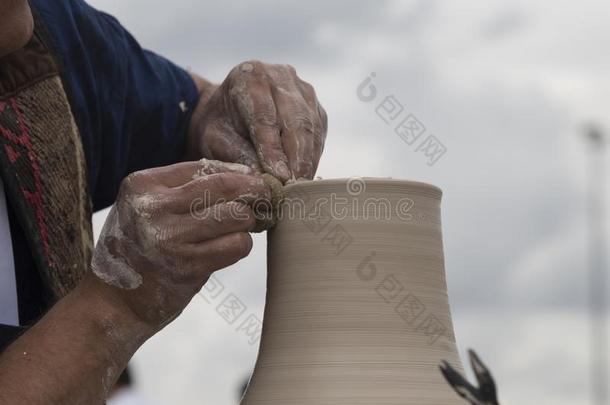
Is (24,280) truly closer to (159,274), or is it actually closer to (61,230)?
(61,230)

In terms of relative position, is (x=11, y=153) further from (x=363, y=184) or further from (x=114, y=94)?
(x=363, y=184)

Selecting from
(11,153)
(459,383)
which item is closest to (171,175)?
(11,153)

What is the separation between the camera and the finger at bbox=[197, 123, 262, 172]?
7.78 ft

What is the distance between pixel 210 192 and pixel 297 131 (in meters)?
0.43

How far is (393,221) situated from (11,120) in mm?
937

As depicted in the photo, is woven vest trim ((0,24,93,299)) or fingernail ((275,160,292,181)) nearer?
fingernail ((275,160,292,181))

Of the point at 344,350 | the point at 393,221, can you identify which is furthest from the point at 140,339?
the point at 393,221

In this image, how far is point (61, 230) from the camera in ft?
7.89

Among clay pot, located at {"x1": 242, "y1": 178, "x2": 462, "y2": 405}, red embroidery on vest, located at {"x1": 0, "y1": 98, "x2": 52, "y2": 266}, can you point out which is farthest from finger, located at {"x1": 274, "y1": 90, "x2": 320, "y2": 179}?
red embroidery on vest, located at {"x1": 0, "y1": 98, "x2": 52, "y2": 266}

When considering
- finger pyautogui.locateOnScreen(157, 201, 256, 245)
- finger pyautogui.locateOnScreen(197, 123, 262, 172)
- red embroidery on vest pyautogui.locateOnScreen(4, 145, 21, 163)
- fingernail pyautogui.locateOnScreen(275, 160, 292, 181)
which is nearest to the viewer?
finger pyautogui.locateOnScreen(157, 201, 256, 245)

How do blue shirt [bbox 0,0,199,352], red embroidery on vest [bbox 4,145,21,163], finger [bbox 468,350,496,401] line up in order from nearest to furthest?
finger [bbox 468,350,496,401]
red embroidery on vest [bbox 4,145,21,163]
blue shirt [bbox 0,0,199,352]

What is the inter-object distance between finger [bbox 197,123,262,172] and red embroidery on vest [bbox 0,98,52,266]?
45 centimetres

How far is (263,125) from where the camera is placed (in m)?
2.30

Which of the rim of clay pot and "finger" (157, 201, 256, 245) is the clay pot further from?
"finger" (157, 201, 256, 245)
